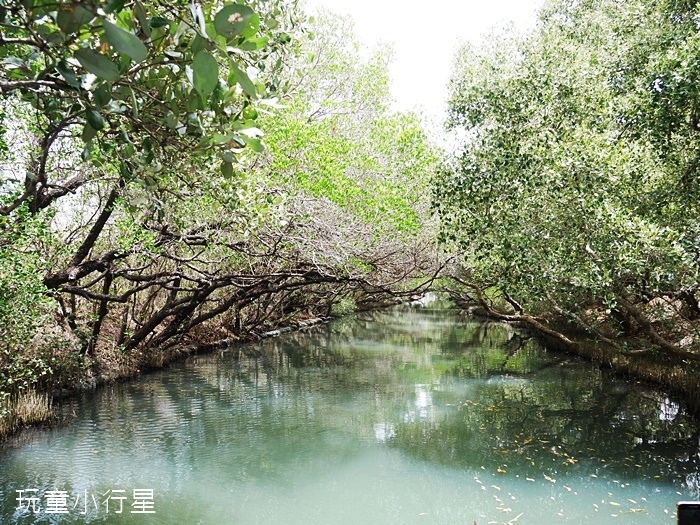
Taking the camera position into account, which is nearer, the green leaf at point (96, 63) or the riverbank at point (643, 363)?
the green leaf at point (96, 63)

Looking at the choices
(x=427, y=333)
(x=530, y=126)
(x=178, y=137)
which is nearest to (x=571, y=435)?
(x=530, y=126)

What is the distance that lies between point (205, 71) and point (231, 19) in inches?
7.6

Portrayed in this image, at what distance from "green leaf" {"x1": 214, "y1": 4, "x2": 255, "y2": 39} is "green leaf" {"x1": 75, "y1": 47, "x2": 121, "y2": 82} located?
1.05ft

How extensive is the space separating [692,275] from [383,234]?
6.38m

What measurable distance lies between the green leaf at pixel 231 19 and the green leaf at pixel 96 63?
1.05ft

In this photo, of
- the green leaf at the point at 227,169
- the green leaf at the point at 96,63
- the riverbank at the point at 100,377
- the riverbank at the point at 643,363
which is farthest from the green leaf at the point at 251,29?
the riverbank at the point at 643,363

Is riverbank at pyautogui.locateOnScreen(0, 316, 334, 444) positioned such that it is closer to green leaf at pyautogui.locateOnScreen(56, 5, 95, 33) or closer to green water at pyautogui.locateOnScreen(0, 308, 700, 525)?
green water at pyautogui.locateOnScreen(0, 308, 700, 525)

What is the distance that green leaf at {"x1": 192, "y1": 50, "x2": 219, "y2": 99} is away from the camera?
4.62ft

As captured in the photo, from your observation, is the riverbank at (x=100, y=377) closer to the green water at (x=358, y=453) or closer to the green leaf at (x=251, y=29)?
the green water at (x=358, y=453)

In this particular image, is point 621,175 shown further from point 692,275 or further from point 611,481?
point 611,481

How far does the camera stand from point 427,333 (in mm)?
25719

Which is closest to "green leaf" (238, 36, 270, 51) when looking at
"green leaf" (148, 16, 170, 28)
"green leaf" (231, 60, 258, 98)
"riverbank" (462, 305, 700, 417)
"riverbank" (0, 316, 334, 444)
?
"green leaf" (148, 16, 170, 28)

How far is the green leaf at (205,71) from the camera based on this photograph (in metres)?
1.41

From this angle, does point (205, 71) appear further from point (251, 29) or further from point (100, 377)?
point (100, 377)
